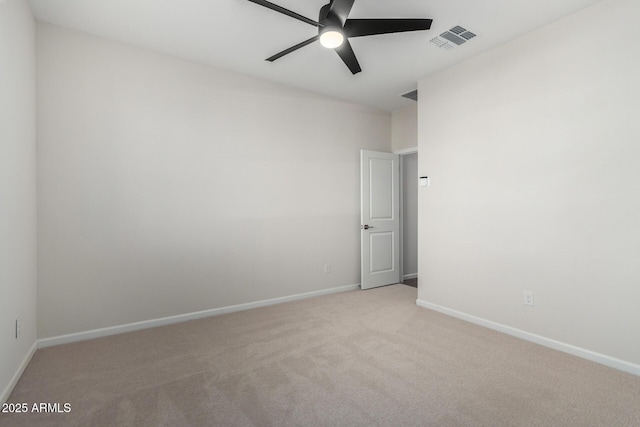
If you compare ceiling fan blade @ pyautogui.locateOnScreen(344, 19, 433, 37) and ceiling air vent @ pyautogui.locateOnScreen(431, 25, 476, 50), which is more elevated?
ceiling air vent @ pyautogui.locateOnScreen(431, 25, 476, 50)

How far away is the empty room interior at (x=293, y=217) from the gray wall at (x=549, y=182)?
0.02 m

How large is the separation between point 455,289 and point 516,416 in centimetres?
177

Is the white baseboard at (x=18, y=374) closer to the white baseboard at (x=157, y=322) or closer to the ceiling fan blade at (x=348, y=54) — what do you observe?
the white baseboard at (x=157, y=322)

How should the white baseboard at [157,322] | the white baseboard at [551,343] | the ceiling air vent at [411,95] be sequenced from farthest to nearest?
1. the ceiling air vent at [411,95]
2. the white baseboard at [157,322]
3. the white baseboard at [551,343]

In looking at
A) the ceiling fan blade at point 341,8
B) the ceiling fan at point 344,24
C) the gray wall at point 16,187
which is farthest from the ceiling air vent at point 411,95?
the gray wall at point 16,187

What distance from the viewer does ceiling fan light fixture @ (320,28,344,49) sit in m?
2.13

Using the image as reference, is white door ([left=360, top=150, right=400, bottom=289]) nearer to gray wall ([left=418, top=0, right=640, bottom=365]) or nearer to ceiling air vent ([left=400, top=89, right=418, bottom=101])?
ceiling air vent ([left=400, top=89, right=418, bottom=101])

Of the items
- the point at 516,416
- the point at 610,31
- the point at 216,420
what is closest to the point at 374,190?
the point at 610,31

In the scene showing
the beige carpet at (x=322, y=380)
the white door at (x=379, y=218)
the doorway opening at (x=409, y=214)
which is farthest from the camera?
the doorway opening at (x=409, y=214)

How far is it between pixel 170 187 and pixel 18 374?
1857 mm

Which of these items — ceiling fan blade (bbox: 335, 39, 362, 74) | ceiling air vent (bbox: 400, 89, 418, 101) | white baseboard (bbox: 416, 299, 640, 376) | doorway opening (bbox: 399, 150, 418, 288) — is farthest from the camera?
doorway opening (bbox: 399, 150, 418, 288)

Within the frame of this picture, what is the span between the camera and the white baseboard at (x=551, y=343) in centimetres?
228

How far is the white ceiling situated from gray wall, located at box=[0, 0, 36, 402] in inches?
21.2

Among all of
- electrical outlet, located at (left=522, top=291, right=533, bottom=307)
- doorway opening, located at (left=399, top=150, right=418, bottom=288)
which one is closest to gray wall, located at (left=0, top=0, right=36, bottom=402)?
electrical outlet, located at (left=522, top=291, right=533, bottom=307)
